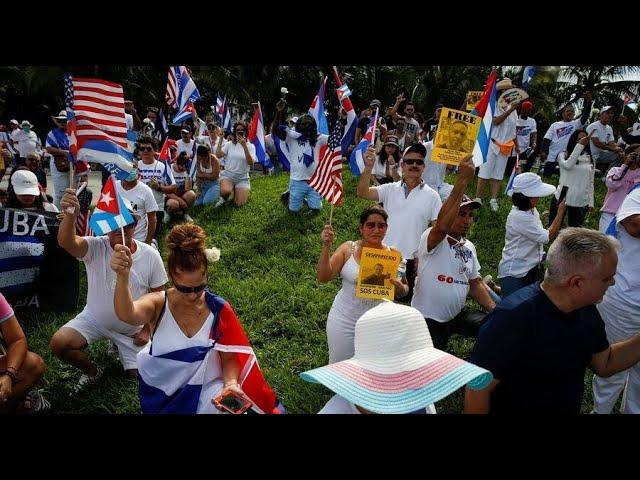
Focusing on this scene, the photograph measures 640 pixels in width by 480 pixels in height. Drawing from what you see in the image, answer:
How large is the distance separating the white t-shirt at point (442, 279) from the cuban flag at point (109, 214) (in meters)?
2.50

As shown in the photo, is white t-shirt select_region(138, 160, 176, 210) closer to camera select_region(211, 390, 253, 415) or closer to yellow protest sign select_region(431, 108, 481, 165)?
yellow protest sign select_region(431, 108, 481, 165)

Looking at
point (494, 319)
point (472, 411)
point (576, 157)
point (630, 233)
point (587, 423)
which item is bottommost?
point (472, 411)

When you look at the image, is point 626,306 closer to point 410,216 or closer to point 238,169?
point 410,216

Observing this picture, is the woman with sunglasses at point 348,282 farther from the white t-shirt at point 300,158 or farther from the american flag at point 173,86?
the american flag at point 173,86

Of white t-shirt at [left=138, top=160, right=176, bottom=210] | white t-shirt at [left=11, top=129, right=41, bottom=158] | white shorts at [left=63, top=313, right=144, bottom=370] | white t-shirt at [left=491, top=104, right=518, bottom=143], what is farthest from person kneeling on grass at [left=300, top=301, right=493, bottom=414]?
white t-shirt at [left=11, top=129, right=41, bottom=158]

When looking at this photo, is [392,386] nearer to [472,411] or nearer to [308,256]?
[472,411]

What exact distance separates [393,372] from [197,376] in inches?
57.7

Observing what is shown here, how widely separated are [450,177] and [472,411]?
1089 cm

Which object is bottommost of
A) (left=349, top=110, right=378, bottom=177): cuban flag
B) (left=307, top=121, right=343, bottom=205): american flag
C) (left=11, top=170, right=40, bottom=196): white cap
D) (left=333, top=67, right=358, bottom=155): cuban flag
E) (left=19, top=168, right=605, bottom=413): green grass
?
(left=19, top=168, right=605, bottom=413): green grass

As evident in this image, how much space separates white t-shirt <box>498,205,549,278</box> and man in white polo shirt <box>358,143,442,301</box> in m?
0.91

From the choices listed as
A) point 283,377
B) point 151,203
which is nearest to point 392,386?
point 283,377

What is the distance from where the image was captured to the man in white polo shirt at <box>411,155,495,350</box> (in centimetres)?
409

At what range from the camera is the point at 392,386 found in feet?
7.02

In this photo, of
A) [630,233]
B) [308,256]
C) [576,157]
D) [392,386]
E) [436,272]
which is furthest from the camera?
[308,256]
